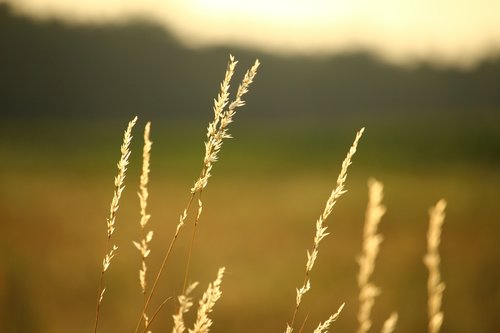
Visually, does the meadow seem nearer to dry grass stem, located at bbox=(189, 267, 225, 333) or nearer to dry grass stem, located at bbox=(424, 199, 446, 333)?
dry grass stem, located at bbox=(189, 267, 225, 333)

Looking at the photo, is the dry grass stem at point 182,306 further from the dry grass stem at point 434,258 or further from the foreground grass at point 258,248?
the foreground grass at point 258,248

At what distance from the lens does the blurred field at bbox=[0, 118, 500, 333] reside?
7.94 metres

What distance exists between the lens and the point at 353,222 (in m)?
14.7

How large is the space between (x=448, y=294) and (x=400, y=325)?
1.48 metres

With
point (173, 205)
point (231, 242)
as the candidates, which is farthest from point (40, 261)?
point (173, 205)

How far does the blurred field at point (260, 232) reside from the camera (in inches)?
313

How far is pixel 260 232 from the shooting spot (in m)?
13.9

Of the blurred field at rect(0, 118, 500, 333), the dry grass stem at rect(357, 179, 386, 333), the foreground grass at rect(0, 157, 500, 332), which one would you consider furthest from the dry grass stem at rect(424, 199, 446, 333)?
the foreground grass at rect(0, 157, 500, 332)

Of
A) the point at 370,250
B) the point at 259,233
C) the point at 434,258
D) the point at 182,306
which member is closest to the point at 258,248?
the point at 259,233

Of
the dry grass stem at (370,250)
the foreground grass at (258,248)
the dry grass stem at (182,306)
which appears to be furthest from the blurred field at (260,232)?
the dry grass stem at (370,250)

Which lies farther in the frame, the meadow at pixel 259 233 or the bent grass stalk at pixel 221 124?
the meadow at pixel 259 233

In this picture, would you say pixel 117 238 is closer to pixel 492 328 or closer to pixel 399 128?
pixel 492 328

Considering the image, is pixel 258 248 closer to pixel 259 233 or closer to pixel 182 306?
pixel 259 233

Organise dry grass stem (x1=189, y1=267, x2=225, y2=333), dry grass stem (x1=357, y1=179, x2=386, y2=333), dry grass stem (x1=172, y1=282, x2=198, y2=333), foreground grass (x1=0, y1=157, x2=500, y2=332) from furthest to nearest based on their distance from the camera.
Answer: foreground grass (x1=0, y1=157, x2=500, y2=332)
dry grass stem (x1=357, y1=179, x2=386, y2=333)
dry grass stem (x1=189, y1=267, x2=225, y2=333)
dry grass stem (x1=172, y1=282, x2=198, y2=333)
